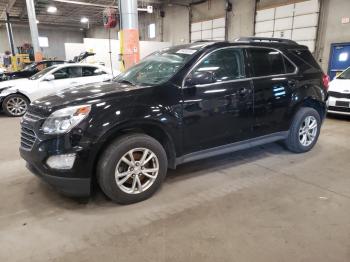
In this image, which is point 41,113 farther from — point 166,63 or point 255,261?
point 255,261

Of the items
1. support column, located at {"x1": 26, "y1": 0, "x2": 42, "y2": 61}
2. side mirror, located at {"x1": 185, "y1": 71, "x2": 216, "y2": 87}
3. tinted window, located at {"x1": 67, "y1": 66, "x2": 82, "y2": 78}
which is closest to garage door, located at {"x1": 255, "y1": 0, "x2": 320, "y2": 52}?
tinted window, located at {"x1": 67, "y1": 66, "x2": 82, "y2": 78}

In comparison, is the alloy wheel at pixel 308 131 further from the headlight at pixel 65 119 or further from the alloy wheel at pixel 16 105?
the alloy wheel at pixel 16 105

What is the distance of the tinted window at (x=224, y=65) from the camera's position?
9.87 ft

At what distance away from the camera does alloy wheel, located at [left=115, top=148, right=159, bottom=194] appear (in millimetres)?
2592

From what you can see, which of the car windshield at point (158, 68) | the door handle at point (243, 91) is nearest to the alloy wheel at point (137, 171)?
the car windshield at point (158, 68)

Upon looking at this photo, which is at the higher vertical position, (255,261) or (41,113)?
(41,113)

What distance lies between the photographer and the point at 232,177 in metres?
3.28

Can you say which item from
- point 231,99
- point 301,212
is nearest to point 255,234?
point 301,212

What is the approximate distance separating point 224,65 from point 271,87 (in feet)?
2.35

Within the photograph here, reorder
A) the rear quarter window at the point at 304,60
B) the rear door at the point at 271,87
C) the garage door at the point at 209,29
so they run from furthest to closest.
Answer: the garage door at the point at 209,29 → the rear quarter window at the point at 304,60 → the rear door at the point at 271,87

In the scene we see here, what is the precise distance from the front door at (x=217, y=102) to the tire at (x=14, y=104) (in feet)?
19.7

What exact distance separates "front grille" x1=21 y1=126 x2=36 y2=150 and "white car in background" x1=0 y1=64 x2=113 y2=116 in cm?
492

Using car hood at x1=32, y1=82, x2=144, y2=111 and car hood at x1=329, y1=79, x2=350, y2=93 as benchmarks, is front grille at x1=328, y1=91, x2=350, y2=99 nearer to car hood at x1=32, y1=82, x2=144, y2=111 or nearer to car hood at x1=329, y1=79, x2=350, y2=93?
car hood at x1=329, y1=79, x2=350, y2=93

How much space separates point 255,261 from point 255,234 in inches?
12.2
